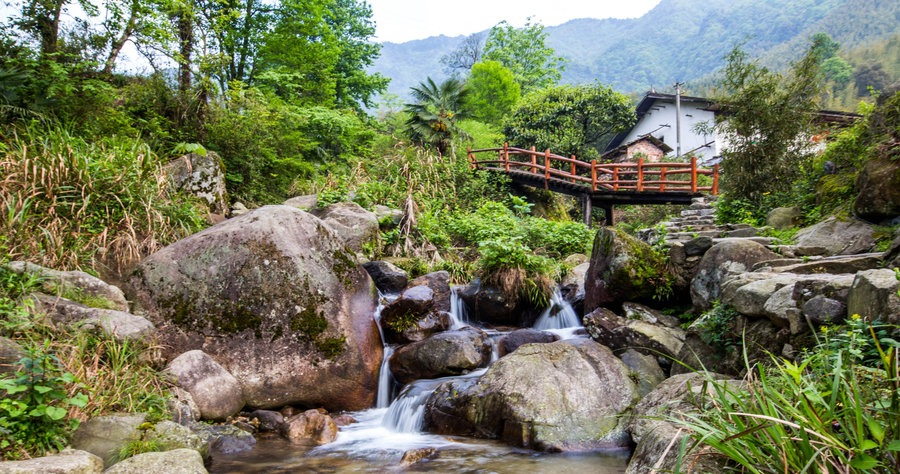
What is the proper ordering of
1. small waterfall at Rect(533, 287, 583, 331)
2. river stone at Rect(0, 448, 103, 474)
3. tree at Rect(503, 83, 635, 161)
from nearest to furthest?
river stone at Rect(0, 448, 103, 474) < small waterfall at Rect(533, 287, 583, 331) < tree at Rect(503, 83, 635, 161)

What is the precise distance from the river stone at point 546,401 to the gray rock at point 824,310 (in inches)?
84.7

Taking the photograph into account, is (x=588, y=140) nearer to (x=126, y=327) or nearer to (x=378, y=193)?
(x=378, y=193)

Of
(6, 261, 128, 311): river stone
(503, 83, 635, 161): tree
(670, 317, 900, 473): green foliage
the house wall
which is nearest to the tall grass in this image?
(6, 261, 128, 311): river stone

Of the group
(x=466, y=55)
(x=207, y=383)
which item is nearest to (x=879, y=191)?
(x=207, y=383)

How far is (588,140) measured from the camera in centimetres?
2394

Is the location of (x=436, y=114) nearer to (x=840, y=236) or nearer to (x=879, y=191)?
(x=840, y=236)

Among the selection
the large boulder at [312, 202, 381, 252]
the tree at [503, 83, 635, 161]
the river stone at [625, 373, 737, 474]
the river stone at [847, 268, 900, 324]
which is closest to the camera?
the river stone at [625, 373, 737, 474]

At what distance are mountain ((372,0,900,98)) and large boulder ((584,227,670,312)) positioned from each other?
37.6 meters

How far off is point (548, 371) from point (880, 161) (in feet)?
14.3

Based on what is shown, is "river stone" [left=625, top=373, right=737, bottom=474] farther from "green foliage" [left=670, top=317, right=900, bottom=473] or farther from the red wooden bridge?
the red wooden bridge

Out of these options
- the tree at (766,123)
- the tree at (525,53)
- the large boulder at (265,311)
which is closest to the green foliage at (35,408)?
the large boulder at (265,311)

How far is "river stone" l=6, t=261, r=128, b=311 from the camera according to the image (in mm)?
5031

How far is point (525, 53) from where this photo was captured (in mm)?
35188

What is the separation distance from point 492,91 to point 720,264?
26323 millimetres
